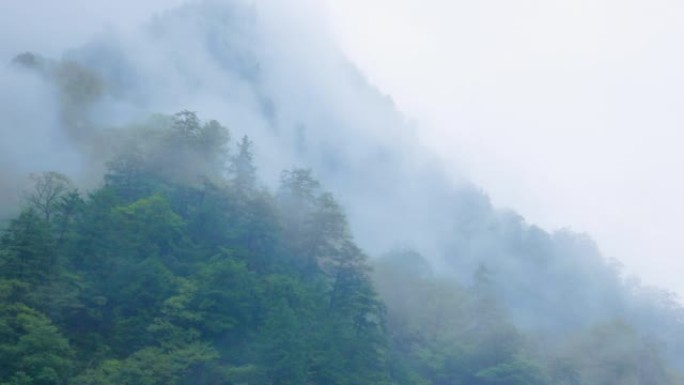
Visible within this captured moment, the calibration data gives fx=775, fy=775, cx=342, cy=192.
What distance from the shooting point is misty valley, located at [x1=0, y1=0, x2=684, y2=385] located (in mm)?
36719

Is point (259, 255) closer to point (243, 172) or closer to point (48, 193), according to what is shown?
point (243, 172)

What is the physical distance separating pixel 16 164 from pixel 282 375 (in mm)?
31351

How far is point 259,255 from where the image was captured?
4662 cm

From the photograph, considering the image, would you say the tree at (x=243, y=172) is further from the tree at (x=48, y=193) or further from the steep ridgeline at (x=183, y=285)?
the tree at (x=48, y=193)

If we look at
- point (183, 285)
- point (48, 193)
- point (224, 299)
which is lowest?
point (224, 299)

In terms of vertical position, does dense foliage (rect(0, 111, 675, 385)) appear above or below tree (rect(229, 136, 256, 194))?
below

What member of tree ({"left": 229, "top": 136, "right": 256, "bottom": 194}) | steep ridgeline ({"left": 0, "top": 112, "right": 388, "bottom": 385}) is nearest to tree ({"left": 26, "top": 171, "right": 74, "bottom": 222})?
steep ridgeline ({"left": 0, "top": 112, "right": 388, "bottom": 385})

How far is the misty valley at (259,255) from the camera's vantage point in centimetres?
3672

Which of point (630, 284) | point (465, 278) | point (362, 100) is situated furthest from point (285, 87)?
point (630, 284)

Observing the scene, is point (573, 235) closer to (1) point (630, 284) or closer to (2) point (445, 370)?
(1) point (630, 284)

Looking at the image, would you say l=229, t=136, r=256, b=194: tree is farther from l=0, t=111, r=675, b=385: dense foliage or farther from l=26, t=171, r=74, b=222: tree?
l=26, t=171, r=74, b=222: tree

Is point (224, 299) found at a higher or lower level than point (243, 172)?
lower

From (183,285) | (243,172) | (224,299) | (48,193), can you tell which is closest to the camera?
(183,285)

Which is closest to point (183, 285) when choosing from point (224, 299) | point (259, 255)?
point (224, 299)
